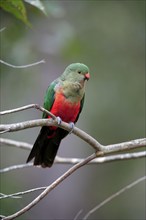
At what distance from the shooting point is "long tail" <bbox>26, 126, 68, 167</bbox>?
5.19 metres

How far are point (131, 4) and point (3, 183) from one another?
338 cm

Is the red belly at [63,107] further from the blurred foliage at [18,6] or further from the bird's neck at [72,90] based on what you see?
the blurred foliage at [18,6]

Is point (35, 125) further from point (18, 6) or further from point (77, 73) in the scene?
point (77, 73)

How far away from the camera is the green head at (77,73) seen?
501 cm

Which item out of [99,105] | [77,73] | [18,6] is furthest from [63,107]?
[99,105]

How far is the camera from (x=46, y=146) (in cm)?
532

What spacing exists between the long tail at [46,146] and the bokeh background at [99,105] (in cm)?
184

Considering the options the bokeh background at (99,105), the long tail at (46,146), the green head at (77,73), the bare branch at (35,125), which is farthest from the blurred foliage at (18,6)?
the bokeh background at (99,105)

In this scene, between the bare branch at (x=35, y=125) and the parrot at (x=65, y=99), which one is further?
the parrot at (x=65, y=99)

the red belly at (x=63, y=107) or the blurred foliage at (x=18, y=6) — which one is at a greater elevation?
the blurred foliage at (x=18, y=6)

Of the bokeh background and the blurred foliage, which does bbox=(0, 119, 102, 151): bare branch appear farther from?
the bokeh background

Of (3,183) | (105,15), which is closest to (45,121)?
(3,183)

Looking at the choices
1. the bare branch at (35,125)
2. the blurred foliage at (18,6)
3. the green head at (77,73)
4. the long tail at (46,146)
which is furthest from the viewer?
the long tail at (46,146)

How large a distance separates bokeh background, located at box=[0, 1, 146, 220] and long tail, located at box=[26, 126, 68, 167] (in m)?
1.84
